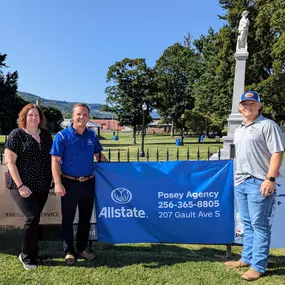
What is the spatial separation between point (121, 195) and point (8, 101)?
3162 centimetres

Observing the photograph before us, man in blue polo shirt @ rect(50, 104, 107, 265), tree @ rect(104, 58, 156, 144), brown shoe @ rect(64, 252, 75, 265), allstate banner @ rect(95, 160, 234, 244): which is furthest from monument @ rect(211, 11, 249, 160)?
tree @ rect(104, 58, 156, 144)

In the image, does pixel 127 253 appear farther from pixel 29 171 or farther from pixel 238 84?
pixel 238 84

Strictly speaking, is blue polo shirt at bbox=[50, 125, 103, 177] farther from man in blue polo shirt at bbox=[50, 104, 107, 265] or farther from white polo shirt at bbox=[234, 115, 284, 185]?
white polo shirt at bbox=[234, 115, 284, 185]

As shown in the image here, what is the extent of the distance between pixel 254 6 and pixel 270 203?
30446 millimetres

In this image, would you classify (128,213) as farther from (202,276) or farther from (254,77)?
(254,77)

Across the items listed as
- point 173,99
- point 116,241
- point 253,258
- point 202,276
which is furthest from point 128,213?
point 173,99

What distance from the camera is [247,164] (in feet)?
10.6

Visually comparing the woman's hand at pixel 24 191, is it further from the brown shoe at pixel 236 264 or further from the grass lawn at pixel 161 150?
the grass lawn at pixel 161 150

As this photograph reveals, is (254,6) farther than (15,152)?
Yes

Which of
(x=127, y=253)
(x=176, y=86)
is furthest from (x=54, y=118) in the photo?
(x=127, y=253)

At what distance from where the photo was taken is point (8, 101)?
3170 cm

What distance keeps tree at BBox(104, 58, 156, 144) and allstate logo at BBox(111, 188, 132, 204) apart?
103 feet

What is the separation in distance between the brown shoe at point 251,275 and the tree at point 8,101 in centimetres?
3228

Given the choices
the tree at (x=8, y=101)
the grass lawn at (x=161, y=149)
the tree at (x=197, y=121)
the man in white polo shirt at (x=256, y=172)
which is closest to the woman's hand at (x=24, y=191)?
the man in white polo shirt at (x=256, y=172)
